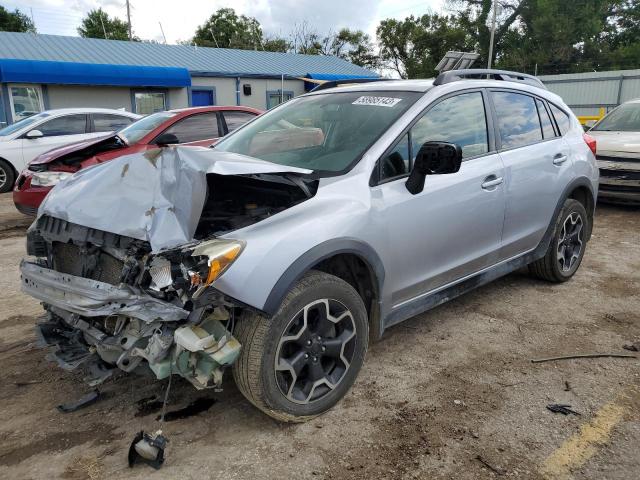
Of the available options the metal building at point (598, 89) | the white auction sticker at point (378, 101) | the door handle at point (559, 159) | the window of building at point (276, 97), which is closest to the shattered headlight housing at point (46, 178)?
the white auction sticker at point (378, 101)

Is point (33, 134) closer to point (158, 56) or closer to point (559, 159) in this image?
point (559, 159)

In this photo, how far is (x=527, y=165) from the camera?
4.11m

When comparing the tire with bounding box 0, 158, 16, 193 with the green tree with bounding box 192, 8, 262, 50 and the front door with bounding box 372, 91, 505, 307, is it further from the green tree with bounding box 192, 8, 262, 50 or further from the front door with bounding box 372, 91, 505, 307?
the green tree with bounding box 192, 8, 262, 50

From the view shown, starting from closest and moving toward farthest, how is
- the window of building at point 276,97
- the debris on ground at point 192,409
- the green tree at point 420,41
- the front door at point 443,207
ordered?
the debris on ground at point 192,409 < the front door at point 443,207 < the window of building at point 276,97 < the green tree at point 420,41

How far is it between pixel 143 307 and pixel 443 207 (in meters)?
1.96

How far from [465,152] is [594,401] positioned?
5.82 ft

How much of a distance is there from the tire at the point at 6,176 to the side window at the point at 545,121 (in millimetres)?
9552

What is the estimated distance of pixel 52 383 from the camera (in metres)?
3.22

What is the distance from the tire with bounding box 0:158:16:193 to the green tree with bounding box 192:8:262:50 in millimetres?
46836

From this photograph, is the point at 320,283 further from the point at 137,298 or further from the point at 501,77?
the point at 501,77

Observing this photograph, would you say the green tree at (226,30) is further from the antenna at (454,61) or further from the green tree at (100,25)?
the antenna at (454,61)

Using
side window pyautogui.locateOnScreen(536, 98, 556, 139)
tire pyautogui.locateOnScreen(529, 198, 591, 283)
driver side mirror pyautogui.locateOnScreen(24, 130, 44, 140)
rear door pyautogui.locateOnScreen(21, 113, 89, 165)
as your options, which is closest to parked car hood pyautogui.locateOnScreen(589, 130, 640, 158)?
tire pyautogui.locateOnScreen(529, 198, 591, 283)

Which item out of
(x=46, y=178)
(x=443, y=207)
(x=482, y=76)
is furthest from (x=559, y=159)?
(x=46, y=178)

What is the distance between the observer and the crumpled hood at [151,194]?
2516 mm
